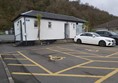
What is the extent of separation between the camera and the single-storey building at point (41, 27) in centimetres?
2489

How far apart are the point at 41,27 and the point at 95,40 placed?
22.2 feet

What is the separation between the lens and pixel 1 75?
359 inches

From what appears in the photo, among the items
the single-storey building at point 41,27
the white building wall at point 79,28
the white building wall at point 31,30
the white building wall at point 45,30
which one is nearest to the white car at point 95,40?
the white building wall at point 45,30

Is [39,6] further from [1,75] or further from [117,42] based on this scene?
[1,75]

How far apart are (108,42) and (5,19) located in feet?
132

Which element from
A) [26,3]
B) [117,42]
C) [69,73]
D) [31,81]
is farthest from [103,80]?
[26,3]

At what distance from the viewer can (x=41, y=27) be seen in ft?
86.3

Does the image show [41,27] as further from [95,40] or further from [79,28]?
[79,28]

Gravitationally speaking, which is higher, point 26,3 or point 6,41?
point 26,3

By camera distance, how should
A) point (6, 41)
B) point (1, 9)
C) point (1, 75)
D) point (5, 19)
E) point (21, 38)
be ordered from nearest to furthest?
point (1, 75) < point (21, 38) < point (6, 41) < point (5, 19) < point (1, 9)

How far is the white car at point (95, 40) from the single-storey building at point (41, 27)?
3.29 metres

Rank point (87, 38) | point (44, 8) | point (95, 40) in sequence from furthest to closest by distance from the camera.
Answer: point (44, 8), point (87, 38), point (95, 40)

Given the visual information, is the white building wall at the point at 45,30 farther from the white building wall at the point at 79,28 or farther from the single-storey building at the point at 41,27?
the white building wall at the point at 79,28

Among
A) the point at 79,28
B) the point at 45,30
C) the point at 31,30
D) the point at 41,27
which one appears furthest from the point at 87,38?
the point at 79,28
